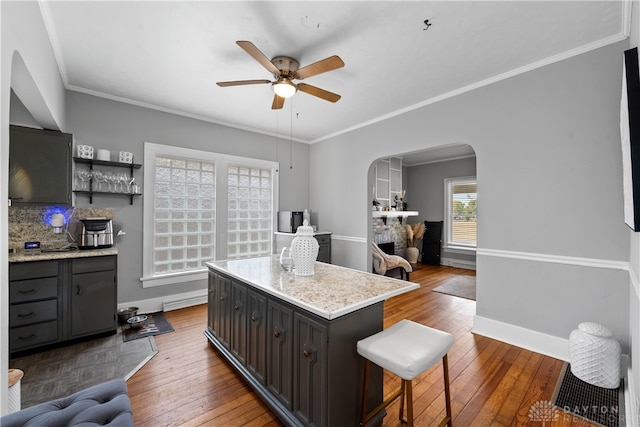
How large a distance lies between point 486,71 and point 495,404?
3.07 metres

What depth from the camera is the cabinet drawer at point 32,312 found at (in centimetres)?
247

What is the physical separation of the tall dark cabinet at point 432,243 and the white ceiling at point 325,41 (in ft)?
14.9

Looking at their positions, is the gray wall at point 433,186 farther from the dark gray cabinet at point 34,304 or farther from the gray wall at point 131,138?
the dark gray cabinet at point 34,304

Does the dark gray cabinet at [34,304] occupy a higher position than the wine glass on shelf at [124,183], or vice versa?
the wine glass on shelf at [124,183]

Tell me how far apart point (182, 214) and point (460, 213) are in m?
6.46

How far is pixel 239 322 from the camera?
2.24 m

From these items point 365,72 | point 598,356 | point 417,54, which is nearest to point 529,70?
point 417,54

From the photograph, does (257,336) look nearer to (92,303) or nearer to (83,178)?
(92,303)

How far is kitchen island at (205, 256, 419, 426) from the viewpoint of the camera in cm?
147

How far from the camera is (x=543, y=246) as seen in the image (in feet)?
8.66

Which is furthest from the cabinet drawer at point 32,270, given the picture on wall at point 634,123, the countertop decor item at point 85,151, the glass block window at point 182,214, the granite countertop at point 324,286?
the picture on wall at point 634,123

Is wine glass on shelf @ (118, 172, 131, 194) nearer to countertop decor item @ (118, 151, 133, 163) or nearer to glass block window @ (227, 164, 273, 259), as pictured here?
countertop decor item @ (118, 151, 133, 163)

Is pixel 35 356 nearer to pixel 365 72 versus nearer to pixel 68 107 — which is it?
pixel 68 107

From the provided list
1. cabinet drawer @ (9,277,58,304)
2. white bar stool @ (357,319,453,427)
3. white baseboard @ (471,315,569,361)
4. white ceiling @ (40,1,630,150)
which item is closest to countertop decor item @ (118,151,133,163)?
white ceiling @ (40,1,630,150)
